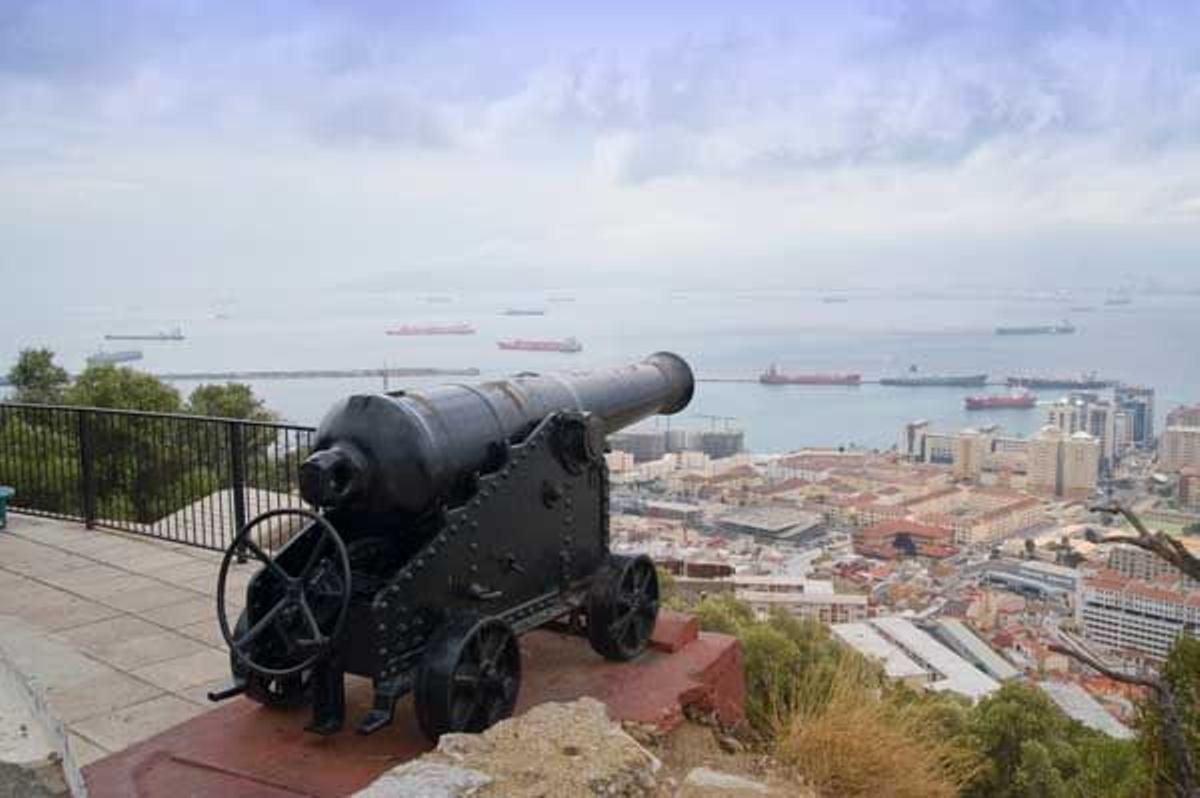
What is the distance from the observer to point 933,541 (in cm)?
3391

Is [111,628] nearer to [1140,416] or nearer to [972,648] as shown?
[972,648]

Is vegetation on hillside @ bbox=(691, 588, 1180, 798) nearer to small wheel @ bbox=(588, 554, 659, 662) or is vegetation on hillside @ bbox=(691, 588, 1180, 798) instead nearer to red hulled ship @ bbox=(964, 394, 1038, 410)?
small wheel @ bbox=(588, 554, 659, 662)

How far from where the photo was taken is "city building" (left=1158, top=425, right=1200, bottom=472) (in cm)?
3419

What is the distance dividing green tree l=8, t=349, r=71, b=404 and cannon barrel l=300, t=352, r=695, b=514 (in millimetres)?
13057

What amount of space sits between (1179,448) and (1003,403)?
1111 inches

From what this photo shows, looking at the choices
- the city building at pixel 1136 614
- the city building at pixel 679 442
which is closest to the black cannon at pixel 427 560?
the city building at pixel 1136 614

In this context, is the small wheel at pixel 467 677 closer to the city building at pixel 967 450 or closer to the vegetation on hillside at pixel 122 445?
the vegetation on hillside at pixel 122 445

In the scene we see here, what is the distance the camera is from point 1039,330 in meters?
114

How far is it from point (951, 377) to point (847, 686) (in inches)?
2848

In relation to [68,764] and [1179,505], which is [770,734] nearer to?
[68,764]

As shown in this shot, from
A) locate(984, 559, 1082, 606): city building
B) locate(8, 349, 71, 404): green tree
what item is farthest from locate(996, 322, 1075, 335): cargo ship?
locate(8, 349, 71, 404): green tree

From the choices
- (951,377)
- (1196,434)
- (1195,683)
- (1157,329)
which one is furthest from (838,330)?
(1195,683)

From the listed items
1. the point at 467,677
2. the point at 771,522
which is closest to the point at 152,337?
the point at 771,522

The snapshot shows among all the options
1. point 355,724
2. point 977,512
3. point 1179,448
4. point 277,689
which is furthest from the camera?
point 977,512
